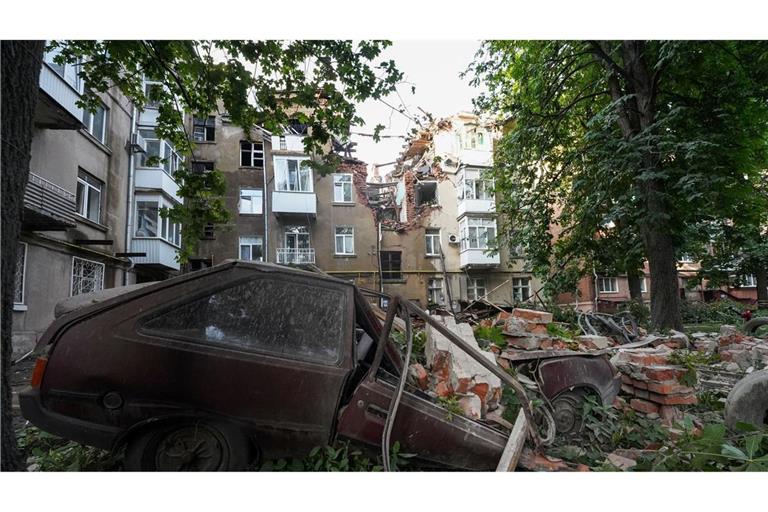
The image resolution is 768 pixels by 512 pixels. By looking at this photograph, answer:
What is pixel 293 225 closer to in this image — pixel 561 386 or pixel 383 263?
pixel 383 263

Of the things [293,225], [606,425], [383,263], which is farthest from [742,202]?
[293,225]

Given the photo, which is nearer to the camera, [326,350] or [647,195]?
[326,350]

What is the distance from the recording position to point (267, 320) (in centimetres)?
166

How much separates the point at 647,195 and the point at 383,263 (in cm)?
372

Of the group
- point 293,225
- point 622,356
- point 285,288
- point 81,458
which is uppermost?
point 293,225

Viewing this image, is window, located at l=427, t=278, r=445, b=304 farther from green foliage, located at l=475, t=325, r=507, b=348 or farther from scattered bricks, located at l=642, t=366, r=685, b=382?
scattered bricks, located at l=642, t=366, r=685, b=382

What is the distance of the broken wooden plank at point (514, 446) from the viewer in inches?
67.6

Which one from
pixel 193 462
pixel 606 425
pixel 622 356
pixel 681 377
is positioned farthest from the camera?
pixel 622 356

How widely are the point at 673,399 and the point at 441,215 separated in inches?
170

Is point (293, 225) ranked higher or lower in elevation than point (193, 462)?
higher

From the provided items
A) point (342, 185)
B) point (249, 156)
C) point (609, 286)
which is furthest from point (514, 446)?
point (609, 286)

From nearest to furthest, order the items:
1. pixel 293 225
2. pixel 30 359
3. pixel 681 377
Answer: pixel 30 359 → pixel 681 377 → pixel 293 225

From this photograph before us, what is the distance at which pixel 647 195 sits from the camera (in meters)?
4.80

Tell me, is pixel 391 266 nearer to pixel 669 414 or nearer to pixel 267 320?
pixel 669 414
